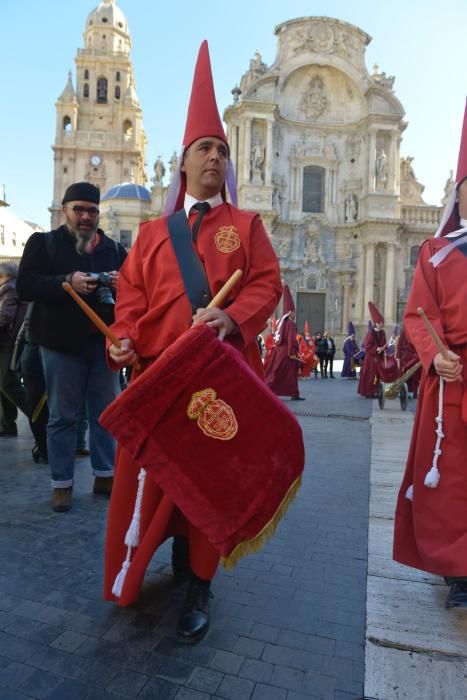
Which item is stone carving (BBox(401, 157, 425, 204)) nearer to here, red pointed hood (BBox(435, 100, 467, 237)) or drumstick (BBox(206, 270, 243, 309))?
red pointed hood (BBox(435, 100, 467, 237))

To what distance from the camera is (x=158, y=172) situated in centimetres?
3650

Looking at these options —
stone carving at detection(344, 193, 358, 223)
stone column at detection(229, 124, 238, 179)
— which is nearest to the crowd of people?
stone column at detection(229, 124, 238, 179)

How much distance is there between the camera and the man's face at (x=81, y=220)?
392cm

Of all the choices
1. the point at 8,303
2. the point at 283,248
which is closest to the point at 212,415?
the point at 8,303

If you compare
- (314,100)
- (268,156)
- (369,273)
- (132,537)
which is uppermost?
(314,100)

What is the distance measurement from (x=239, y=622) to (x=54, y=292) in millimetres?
2539

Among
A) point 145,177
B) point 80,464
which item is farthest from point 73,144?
point 80,464

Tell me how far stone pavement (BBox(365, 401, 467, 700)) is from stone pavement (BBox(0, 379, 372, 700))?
72 mm

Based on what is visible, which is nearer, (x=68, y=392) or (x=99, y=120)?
(x=68, y=392)

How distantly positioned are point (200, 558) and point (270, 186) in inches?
1213

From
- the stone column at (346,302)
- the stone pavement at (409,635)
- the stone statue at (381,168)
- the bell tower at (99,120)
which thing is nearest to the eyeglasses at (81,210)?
the stone pavement at (409,635)

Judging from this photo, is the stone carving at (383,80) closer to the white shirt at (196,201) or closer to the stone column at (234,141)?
the stone column at (234,141)

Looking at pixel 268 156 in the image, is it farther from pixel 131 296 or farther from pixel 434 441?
pixel 434 441

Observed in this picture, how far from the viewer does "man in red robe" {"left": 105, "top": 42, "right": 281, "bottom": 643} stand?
2.35 meters
